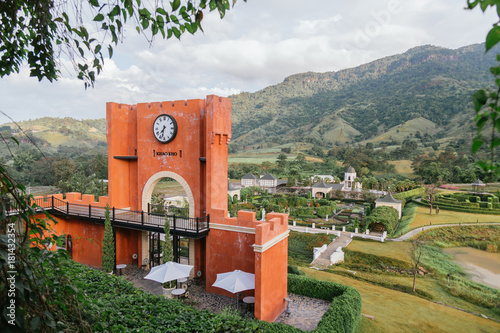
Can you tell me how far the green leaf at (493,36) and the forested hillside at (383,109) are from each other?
399 feet

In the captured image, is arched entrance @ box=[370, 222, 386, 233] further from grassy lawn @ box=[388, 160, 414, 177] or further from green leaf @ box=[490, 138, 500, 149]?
grassy lawn @ box=[388, 160, 414, 177]

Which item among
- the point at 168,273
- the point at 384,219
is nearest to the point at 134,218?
the point at 168,273

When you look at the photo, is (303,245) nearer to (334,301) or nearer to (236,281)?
(334,301)

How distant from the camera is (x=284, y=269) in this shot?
1072 cm

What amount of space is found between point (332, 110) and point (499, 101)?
182 m

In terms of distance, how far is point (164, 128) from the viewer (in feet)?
39.0

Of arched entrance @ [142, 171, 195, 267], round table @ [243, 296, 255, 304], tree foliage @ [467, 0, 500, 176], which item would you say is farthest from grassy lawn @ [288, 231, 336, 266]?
tree foliage @ [467, 0, 500, 176]

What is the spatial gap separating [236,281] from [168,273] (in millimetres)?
2479

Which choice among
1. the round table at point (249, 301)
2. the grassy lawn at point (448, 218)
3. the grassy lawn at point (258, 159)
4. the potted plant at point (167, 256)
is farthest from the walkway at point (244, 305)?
the grassy lawn at point (258, 159)

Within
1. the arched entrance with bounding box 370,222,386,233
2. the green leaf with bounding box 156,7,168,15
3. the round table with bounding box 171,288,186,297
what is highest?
the green leaf with bounding box 156,7,168,15

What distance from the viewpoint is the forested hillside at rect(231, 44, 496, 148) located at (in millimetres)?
126625

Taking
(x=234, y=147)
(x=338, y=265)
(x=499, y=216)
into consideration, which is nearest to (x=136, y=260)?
(x=338, y=265)

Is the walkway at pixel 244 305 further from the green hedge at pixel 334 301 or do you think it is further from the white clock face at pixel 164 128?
the white clock face at pixel 164 128

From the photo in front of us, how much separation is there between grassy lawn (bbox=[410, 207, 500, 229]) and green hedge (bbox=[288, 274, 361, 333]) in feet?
74.4
